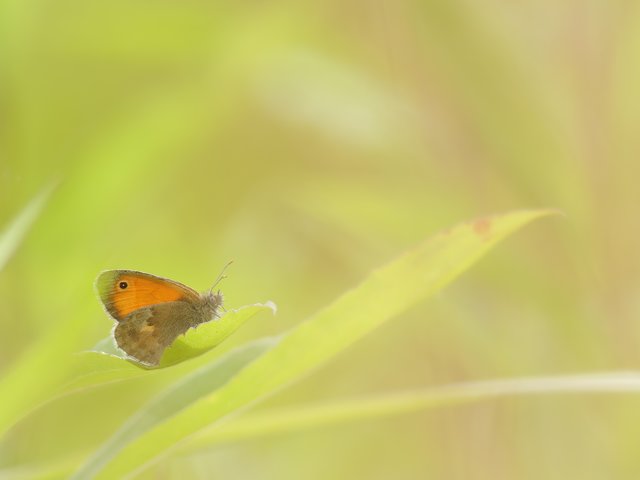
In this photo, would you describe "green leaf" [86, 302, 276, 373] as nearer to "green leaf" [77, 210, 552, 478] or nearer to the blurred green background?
"green leaf" [77, 210, 552, 478]

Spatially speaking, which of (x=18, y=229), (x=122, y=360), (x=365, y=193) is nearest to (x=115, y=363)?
(x=122, y=360)

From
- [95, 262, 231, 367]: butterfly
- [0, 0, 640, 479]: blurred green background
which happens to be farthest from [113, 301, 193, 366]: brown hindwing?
[0, 0, 640, 479]: blurred green background

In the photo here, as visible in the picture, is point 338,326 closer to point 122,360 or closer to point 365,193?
point 122,360

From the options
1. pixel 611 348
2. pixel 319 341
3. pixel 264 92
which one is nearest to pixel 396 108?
pixel 264 92

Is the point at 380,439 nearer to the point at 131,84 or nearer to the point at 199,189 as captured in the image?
the point at 199,189

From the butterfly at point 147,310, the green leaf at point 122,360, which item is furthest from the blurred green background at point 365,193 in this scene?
the green leaf at point 122,360

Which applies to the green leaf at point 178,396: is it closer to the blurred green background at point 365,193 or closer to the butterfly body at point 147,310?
the butterfly body at point 147,310
